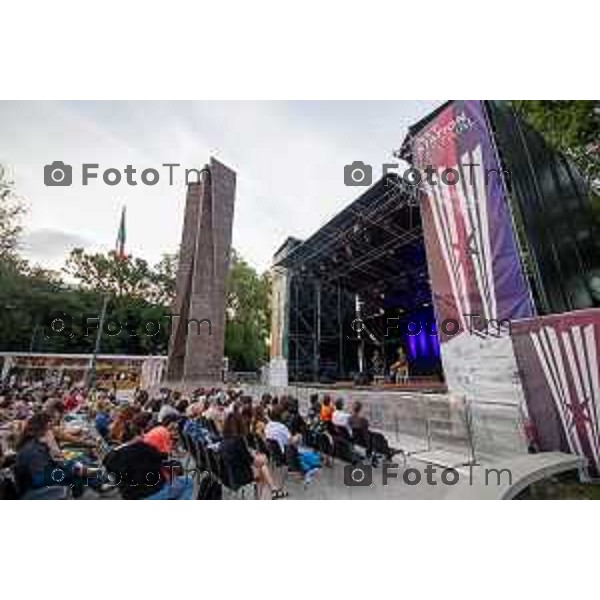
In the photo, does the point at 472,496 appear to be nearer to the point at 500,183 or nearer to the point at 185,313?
the point at 500,183

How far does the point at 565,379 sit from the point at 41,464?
563 centimetres

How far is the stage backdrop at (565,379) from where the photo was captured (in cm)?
455

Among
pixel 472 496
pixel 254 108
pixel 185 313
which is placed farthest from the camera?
pixel 185 313

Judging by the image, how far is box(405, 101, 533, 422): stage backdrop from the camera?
572 cm

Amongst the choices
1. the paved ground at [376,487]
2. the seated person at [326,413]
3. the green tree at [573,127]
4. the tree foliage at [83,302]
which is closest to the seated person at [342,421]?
the seated person at [326,413]

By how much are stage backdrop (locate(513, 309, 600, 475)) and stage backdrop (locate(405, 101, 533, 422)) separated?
26 cm

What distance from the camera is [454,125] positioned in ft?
22.5

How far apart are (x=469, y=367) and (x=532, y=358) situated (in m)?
1.12

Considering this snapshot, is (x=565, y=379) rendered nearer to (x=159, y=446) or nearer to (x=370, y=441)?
(x=370, y=441)

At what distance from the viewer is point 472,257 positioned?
639cm

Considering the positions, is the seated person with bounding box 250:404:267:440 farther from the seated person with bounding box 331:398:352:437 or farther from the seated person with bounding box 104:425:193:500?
the seated person with bounding box 104:425:193:500

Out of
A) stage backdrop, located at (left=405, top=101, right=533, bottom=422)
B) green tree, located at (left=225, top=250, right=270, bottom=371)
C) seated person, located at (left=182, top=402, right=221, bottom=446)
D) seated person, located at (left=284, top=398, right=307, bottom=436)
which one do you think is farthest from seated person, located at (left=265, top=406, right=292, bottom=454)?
green tree, located at (left=225, top=250, right=270, bottom=371)

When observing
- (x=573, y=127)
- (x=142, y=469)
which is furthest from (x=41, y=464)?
(x=573, y=127)
